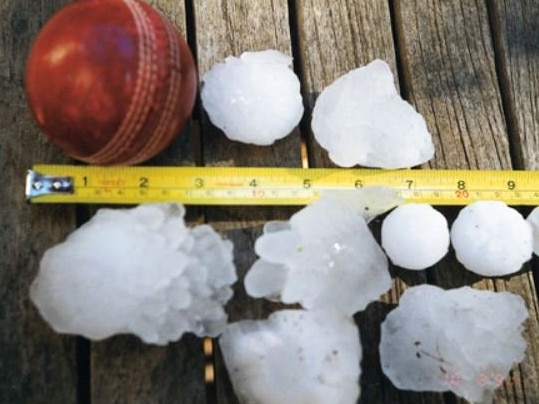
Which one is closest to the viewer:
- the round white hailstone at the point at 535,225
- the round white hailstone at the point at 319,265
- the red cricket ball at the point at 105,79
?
the red cricket ball at the point at 105,79

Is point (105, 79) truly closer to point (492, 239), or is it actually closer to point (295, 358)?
point (295, 358)

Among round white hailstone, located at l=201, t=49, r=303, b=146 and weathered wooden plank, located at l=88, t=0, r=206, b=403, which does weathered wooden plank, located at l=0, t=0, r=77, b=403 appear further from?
round white hailstone, located at l=201, t=49, r=303, b=146

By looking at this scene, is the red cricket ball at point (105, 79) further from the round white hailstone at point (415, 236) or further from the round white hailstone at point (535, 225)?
the round white hailstone at point (535, 225)

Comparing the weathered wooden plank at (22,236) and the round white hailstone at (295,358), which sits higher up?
the weathered wooden plank at (22,236)

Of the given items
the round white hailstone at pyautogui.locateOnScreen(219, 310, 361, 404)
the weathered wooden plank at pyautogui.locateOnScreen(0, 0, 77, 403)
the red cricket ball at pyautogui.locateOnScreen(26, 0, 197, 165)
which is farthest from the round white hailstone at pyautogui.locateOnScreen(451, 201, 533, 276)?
the weathered wooden plank at pyautogui.locateOnScreen(0, 0, 77, 403)

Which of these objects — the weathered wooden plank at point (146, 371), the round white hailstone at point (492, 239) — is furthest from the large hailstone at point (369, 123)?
the weathered wooden plank at point (146, 371)

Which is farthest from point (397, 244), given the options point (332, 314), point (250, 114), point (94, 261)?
point (94, 261)

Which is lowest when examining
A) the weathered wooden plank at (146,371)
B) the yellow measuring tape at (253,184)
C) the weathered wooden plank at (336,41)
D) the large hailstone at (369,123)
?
the weathered wooden plank at (146,371)
